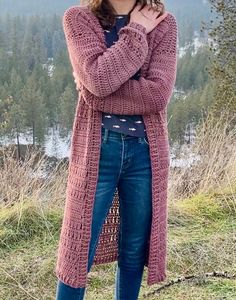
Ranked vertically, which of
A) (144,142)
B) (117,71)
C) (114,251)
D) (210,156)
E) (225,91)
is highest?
(117,71)

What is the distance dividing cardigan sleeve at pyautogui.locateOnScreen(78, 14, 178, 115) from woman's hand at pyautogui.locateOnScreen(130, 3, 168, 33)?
0.05 m

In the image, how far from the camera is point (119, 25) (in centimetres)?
163

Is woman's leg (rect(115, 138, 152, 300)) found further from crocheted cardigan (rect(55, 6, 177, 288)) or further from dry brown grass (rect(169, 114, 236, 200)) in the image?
dry brown grass (rect(169, 114, 236, 200))

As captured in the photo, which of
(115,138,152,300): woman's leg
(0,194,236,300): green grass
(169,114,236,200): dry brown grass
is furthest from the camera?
(169,114,236,200): dry brown grass

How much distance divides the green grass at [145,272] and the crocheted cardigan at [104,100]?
69cm

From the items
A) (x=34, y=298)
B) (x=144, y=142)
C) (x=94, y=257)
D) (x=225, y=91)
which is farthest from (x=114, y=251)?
(x=225, y=91)

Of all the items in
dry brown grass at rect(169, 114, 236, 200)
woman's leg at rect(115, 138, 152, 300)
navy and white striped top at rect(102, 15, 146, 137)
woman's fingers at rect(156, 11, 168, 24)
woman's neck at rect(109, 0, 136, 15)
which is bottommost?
dry brown grass at rect(169, 114, 236, 200)

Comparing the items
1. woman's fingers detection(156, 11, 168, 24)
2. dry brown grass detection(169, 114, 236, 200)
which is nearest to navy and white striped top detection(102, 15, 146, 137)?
woman's fingers detection(156, 11, 168, 24)

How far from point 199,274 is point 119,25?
1.35m

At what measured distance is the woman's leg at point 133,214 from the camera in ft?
5.32

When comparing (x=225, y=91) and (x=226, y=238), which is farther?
(x=225, y=91)

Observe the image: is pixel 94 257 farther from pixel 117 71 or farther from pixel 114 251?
pixel 117 71

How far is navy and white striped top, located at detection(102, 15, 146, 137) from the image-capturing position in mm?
1594

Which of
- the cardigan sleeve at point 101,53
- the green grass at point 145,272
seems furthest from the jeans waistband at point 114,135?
the green grass at point 145,272
